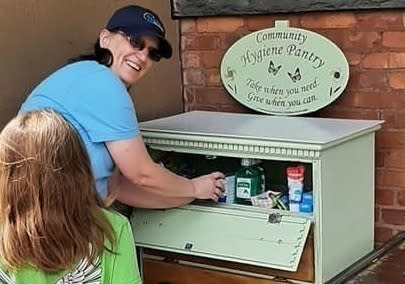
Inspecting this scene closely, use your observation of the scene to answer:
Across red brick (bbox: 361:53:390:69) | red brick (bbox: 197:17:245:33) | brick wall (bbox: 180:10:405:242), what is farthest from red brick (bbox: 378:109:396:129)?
red brick (bbox: 197:17:245:33)

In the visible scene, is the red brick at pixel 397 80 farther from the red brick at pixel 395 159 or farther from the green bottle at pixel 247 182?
the green bottle at pixel 247 182

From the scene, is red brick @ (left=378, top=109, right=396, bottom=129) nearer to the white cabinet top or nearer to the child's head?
the white cabinet top

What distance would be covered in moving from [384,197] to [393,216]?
7 cm

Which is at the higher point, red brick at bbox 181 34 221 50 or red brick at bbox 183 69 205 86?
red brick at bbox 181 34 221 50

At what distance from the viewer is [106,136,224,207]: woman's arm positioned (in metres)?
2.02

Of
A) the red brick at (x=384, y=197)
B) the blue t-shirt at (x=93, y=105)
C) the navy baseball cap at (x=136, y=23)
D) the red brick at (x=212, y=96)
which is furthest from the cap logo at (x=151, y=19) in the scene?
the red brick at (x=384, y=197)

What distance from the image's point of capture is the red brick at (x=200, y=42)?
9.63ft

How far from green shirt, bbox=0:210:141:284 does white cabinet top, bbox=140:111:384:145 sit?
823 millimetres

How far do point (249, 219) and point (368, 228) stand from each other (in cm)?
48

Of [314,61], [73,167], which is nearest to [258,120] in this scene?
[314,61]

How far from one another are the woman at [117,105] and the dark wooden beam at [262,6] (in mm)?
694

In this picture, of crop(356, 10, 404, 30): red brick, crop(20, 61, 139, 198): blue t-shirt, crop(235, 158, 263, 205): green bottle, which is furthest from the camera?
crop(356, 10, 404, 30): red brick

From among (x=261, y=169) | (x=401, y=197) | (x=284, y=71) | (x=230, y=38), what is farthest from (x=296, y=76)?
(x=401, y=197)

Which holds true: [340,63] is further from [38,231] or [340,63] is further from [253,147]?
[38,231]
